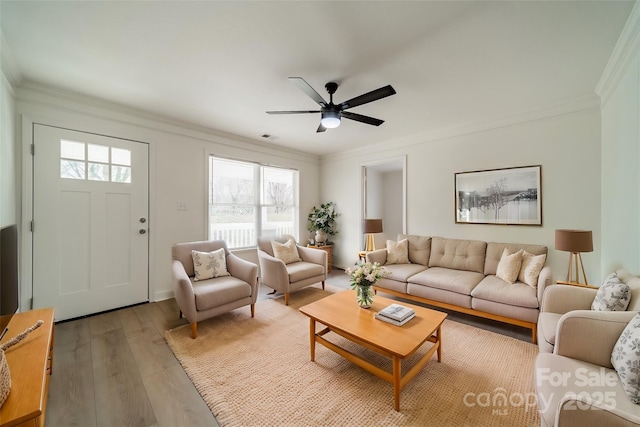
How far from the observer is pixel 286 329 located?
2596 mm

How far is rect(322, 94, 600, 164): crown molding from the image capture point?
2772mm

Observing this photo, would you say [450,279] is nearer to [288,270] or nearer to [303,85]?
[288,270]

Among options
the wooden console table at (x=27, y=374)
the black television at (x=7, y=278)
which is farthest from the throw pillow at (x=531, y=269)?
the black television at (x=7, y=278)

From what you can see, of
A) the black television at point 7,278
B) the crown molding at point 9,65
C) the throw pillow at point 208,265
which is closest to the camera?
the black television at point 7,278

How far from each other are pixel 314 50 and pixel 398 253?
2904 mm

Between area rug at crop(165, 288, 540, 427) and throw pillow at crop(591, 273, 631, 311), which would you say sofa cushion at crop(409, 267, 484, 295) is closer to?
area rug at crop(165, 288, 540, 427)

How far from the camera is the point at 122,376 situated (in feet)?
6.14

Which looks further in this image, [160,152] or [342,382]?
[160,152]

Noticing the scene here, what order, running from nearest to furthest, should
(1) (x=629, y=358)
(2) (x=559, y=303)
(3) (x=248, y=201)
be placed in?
(1) (x=629, y=358)
(2) (x=559, y=303)
(3) (x=248, y=201)

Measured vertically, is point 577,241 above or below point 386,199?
below

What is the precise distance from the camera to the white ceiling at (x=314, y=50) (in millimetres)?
1608

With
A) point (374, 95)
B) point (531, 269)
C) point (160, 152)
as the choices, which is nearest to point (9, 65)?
point (160, 152)

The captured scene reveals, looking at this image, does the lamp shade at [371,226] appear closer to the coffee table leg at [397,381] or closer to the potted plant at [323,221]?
the potted plant at [323,221]

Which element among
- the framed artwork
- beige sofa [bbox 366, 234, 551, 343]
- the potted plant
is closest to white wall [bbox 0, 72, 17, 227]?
beige sofa [bbox 366, 234, 551, 343]
